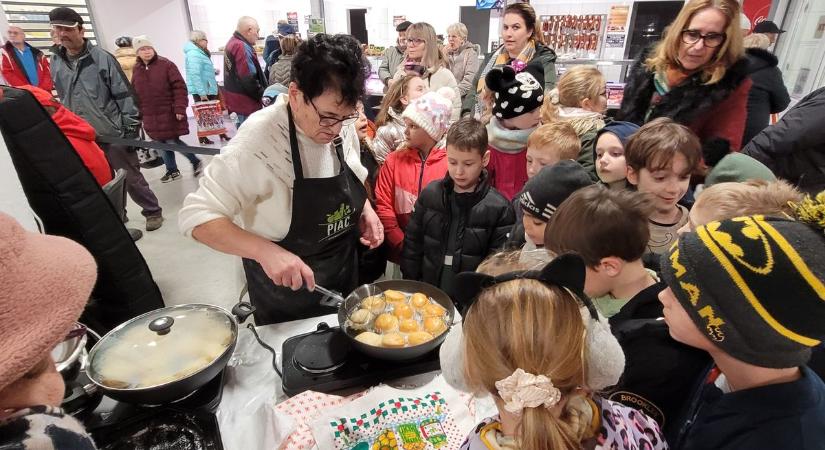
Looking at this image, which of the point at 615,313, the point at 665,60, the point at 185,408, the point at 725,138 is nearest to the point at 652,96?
the point at 665,60

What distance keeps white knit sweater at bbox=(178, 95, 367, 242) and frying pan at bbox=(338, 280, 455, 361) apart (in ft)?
1.14

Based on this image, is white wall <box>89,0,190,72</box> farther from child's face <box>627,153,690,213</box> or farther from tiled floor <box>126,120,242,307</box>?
child's face <box>627,153,690,213</box>

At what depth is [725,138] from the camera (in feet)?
6.42

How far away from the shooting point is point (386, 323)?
1227 millimetres

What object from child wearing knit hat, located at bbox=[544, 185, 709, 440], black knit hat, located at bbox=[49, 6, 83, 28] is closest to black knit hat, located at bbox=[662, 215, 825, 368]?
child wearing knit hat, located at bbox=[544, 185, 709, 440]

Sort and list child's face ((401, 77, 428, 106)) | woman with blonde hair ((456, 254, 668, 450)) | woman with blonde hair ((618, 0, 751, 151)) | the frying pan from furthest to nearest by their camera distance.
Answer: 1. child's face ((401, 77, 428, 106))
2. woman with blonde hair ((618, 0, 751, 151))
3. the frying pan
4. woman with blonde hair ((456, 254, 668, 450))

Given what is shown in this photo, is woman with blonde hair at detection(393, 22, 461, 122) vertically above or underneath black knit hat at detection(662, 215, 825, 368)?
above

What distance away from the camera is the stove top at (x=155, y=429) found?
85 cm

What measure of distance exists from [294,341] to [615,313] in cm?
97

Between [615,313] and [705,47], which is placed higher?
[705,47]

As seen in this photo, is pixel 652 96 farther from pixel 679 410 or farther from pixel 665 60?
pixel 679 410

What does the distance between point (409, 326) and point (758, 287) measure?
Result: 2.68ft

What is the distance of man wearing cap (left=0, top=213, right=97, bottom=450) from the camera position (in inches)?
19.1

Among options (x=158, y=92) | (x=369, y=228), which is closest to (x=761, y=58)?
(x=369, y=228)
